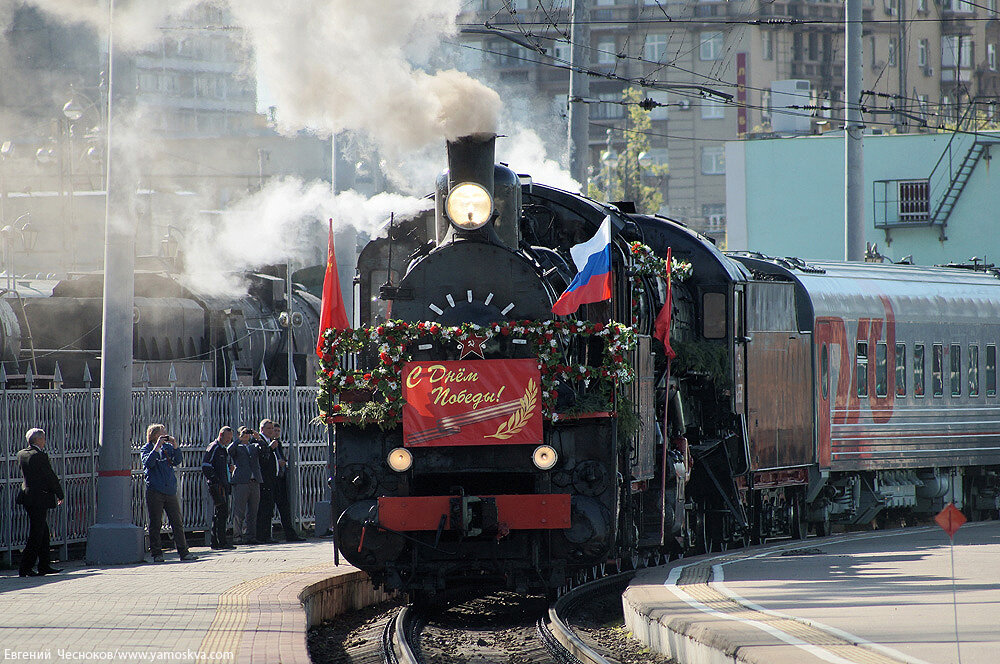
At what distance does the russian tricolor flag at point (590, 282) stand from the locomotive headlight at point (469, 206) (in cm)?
88

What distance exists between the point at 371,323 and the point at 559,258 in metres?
1.81

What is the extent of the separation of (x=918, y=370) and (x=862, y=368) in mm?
1692

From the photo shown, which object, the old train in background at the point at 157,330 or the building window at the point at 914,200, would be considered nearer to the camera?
the old train in background at the point at 157,330

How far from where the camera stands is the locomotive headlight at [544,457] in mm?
10297

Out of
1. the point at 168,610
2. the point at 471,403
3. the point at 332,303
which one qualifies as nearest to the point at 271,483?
the point at 332,303

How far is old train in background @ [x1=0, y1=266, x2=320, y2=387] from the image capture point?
67.7 feet

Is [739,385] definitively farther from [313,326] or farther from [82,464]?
[313,326]

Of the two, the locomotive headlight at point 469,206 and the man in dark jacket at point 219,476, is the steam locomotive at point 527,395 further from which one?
the man in dark jacket at point 219,476

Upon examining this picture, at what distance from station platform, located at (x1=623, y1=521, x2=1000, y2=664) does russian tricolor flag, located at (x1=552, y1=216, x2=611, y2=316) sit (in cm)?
241

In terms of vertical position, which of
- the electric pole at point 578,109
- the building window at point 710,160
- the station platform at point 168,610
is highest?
the building window at point 710,160

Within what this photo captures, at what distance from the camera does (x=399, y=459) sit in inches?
411

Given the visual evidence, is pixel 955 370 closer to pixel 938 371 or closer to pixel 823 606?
pixel 938 371

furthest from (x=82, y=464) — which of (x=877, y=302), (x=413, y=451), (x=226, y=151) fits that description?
(x=226, y=151)

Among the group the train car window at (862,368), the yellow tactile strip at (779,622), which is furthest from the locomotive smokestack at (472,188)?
the train car window at (862,368)
